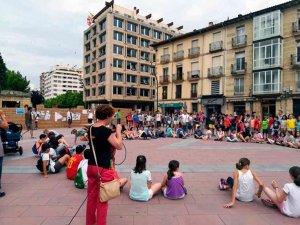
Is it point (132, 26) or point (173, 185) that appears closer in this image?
point (173, 185)

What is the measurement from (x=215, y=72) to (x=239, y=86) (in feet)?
12.7

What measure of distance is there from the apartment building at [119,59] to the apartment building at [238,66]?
30.5ft

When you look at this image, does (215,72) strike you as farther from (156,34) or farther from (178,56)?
(156,34)

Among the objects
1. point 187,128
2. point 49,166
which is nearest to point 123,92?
point 187,128

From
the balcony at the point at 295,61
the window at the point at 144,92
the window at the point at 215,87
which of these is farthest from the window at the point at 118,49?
the balcony at the point at 295,61

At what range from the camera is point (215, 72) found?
3077 cm

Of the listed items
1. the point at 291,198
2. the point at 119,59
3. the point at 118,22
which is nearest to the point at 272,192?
the point at 291,198

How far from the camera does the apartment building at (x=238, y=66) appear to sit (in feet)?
81.0

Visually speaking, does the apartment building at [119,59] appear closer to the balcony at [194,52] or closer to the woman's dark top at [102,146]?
the balcony at [194,52]

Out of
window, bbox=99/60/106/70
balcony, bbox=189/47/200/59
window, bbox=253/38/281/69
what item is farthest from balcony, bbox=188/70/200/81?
window, bbox=99/60/106/70

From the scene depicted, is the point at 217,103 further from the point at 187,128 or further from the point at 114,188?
the point at 114,188

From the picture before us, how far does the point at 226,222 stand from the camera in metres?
3.61

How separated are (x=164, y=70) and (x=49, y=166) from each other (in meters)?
32.8

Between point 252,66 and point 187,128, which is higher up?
point 252,66
